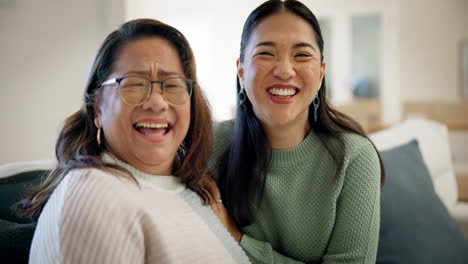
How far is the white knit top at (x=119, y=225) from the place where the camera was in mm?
877

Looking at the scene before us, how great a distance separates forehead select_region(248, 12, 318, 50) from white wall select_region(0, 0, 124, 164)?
1253 mm

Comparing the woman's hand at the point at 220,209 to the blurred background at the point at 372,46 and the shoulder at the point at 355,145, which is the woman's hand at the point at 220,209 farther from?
the blurred background at the point at 372,46

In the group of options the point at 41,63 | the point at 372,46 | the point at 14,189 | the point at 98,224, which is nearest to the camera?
the point at 98,224

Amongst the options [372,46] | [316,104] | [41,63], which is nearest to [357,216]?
[316,104]

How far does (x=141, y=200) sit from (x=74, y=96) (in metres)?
1.57

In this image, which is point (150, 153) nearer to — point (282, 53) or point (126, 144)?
point (126, 144)

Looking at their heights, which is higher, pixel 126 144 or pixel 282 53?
pixel 282 53

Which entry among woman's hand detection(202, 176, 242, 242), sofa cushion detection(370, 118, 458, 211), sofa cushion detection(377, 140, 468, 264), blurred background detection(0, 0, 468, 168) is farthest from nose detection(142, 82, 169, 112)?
blurred background detection(0, 0, 468, 168)

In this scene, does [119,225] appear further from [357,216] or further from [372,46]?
[372,46]

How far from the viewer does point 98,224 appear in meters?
0.90

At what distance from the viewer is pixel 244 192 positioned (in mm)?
1463

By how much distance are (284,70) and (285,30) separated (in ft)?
0.42

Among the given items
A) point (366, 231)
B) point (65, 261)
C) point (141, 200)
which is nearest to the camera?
point (65, 261)

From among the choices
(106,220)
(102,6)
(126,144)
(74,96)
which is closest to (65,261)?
(106,220)
